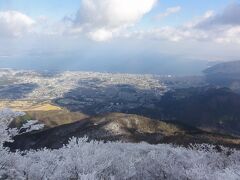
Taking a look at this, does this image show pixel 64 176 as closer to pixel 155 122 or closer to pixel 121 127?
pixel 121 127

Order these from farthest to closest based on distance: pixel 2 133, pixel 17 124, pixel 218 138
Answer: pixel 17 124
pixel 218 138
pixel 2 133

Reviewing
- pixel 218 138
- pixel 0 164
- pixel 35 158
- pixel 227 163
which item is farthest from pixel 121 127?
pixel 0 164

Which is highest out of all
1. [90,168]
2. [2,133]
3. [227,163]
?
[2,133]

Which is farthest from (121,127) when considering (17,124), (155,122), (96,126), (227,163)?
(17,124)

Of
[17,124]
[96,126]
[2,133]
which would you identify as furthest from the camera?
[17,124]

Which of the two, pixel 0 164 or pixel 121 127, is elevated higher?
pixel 0 164

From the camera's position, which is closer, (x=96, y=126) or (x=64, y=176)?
(x=64, y=176)
